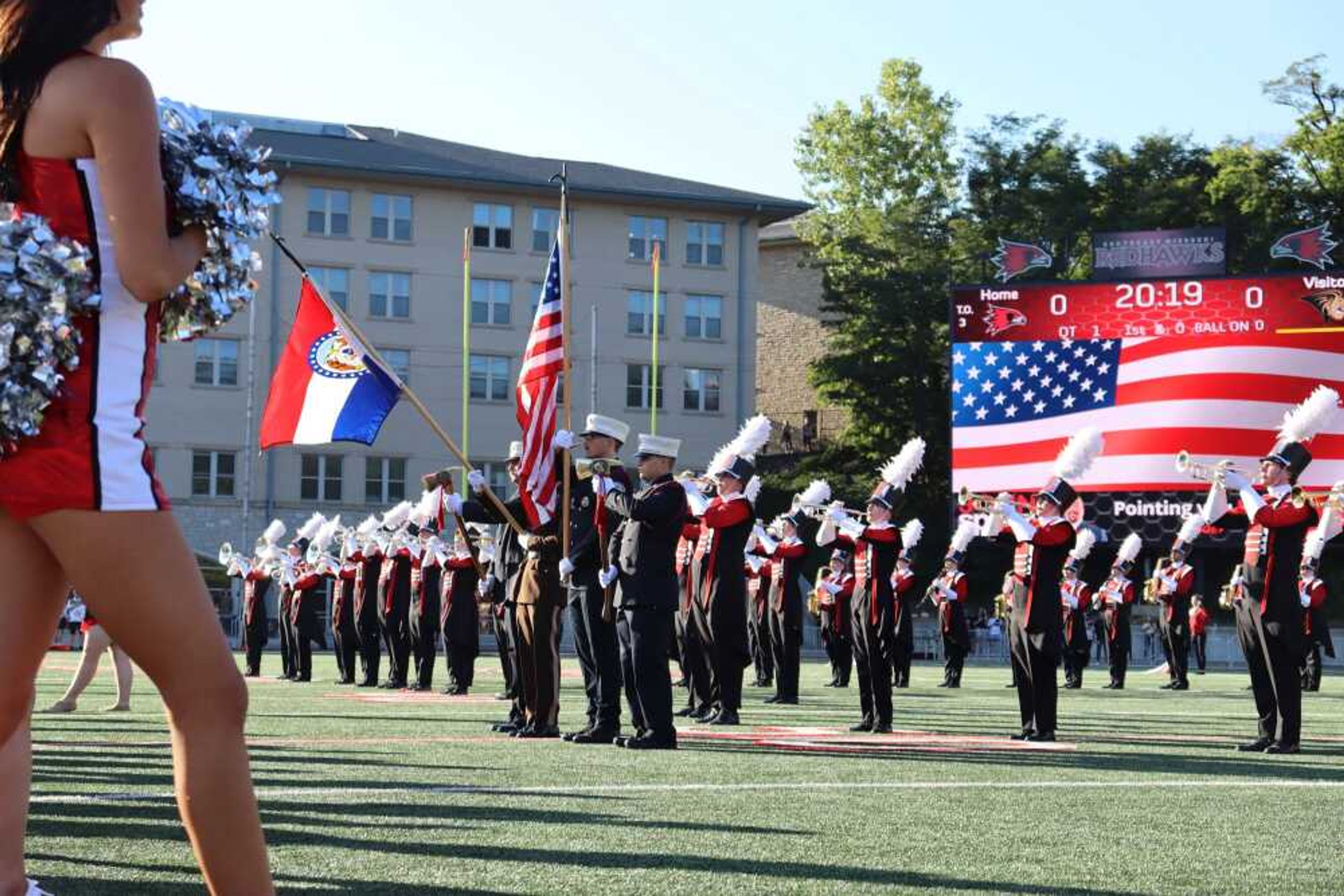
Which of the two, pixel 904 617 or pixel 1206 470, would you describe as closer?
pixel 1206 470

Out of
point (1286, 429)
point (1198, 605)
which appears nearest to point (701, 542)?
point (1286, 429)

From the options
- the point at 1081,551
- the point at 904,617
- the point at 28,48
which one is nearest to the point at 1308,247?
the point at 1081,551

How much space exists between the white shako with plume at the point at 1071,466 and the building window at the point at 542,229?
42940 millimetres

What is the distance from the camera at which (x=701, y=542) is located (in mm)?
16328

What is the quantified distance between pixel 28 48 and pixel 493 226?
5263 centimetres

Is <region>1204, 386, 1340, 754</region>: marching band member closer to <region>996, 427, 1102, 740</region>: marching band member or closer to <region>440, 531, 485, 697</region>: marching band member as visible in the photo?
<region>996, 427, 1102, 740</region>: marching band member

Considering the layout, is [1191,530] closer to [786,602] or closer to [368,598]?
[786,602]

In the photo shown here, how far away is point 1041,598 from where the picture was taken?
1276cm

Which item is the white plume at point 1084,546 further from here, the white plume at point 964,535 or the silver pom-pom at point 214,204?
the silver pom-pom at point 214,204

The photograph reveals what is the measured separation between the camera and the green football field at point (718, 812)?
5.57 m

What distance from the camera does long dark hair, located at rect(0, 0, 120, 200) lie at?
337cm

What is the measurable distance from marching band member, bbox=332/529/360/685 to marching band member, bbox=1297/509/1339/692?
10626mm

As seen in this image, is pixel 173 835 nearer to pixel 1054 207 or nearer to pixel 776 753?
pixel 776 753

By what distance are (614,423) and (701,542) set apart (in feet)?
14.3
